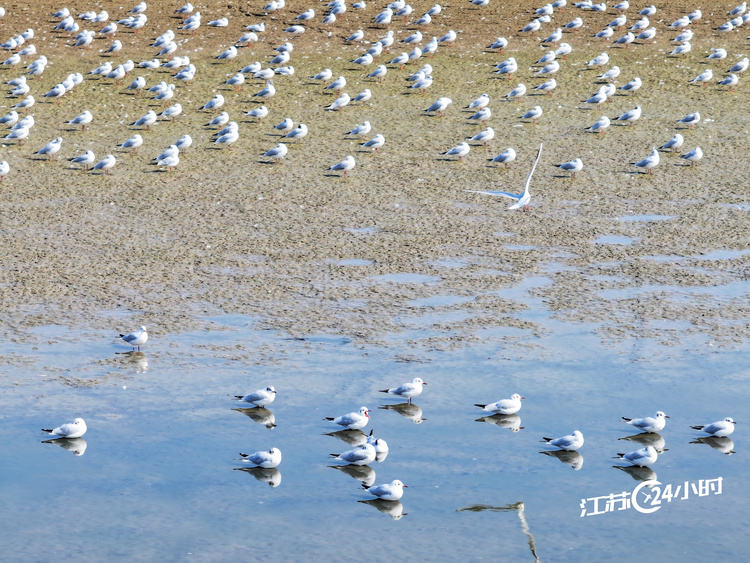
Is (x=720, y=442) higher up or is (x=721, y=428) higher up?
(x=721, y=428)

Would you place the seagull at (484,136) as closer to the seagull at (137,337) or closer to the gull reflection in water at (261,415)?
the seagull at (137,337)

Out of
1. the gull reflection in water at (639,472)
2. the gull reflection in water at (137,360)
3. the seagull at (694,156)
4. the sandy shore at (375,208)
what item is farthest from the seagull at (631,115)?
the gull reflection in water at (639,472)

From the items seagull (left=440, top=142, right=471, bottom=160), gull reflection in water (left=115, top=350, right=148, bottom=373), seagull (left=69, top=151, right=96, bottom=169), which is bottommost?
seagull (left=440, top=142, right=471, bottom=160)

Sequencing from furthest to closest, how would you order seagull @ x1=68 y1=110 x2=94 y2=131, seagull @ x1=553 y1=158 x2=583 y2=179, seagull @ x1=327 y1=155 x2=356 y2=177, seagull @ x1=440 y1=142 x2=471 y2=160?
1. seagull @ x1=68 y1=110 x2=94 y2=131
2. seagull @ x1=440 y1=142 x2=471 y2=160
3. seagull @ x1=327 y1=155 x2=356 y2=177
4. seagull @ x1=553 y1=158 x2=583 y2=179

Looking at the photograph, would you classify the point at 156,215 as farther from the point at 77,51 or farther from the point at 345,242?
the point at 77,51

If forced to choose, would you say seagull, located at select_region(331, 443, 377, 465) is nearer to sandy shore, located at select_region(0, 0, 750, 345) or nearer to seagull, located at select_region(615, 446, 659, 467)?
seagull, located at select_region(615, 446, 659, 467)

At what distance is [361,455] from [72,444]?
12.3ft

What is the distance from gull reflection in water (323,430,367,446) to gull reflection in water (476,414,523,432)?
162cm

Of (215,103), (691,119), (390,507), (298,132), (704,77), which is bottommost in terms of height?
(704,77)

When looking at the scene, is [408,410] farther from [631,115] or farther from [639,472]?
[631,115]

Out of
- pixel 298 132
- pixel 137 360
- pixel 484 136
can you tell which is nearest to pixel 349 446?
pixel 137 360

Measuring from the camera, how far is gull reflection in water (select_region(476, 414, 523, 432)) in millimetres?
15383

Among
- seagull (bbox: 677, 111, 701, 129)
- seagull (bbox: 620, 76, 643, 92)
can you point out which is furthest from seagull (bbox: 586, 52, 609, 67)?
seagull (bbox: 677, 111, 701, 129)

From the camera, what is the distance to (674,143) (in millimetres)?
28312
